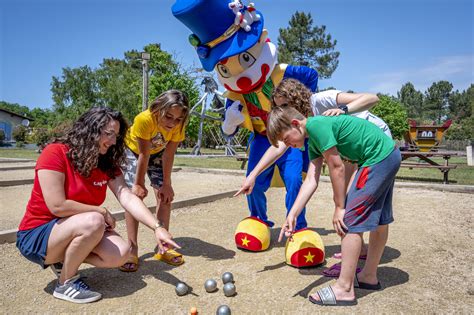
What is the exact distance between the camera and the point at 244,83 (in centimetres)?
461

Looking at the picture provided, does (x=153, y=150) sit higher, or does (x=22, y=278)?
(x=153, y=150)

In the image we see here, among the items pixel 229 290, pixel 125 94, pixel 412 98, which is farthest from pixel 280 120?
pixel 412 98

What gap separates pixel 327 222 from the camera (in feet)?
20.2

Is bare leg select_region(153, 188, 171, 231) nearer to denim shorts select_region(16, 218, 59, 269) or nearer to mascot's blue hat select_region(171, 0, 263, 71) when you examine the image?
denim shorts select_region(16, 218, 59, 269)

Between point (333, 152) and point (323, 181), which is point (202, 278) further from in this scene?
point (323, 181)

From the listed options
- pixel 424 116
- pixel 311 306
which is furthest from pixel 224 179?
pixel 424 116

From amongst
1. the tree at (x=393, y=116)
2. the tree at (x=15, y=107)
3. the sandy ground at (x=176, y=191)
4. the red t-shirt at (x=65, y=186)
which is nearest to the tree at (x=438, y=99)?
the tree at (x=393, y=116)

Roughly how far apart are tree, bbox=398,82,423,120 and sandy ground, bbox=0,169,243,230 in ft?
263

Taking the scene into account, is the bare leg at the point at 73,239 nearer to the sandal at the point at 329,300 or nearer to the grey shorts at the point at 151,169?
the grey shorts at the point at 151,169

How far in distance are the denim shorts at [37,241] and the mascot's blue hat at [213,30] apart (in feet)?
8.35

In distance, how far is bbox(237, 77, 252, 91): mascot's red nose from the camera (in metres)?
4.59

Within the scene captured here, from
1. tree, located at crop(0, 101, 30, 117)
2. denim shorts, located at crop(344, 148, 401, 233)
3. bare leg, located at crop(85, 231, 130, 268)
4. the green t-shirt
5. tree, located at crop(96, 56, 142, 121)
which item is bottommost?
bare leg, located at crop(85, 231, 130, 268)

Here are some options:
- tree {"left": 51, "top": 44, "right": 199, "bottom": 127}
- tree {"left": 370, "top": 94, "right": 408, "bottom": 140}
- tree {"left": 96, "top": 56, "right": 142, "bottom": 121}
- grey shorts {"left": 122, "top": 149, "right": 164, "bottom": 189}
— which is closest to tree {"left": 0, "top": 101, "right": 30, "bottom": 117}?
tree {"left": 51, "top": 44, "right": 199, "bottom": 127}

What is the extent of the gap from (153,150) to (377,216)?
2387mm
